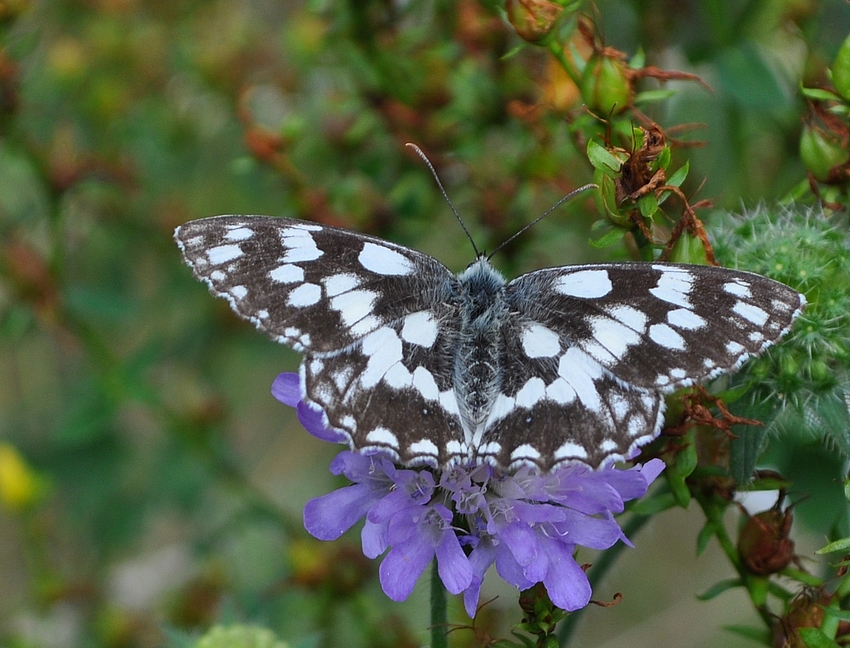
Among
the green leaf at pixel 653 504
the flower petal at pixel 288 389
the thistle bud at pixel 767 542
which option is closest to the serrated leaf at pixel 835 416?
the thistle bud at pixel 767 542

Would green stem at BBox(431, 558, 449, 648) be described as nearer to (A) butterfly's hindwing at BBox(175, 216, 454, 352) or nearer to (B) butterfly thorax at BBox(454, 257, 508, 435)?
(B) butterfly thorax at BBox(454, 257, 508, 435)

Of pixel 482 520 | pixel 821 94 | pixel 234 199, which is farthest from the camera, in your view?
pixel 234 199

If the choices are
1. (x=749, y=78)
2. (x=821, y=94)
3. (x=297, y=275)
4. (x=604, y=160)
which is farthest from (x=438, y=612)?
(x=749, y=78)

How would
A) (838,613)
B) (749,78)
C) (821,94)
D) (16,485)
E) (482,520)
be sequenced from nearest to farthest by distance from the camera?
(838,613) → (482,520) → (821,94) → (749,78) → (16,485)

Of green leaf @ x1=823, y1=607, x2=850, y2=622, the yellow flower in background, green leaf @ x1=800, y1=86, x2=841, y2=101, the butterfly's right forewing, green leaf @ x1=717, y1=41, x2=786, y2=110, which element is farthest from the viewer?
the yellow flower in background

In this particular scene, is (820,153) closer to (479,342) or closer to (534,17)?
(534,17)

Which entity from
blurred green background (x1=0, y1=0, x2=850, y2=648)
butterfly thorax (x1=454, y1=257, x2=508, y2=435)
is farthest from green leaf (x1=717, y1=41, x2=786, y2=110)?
butterfly thorax (x1=454, y1=257, x2=508, y2=435)
